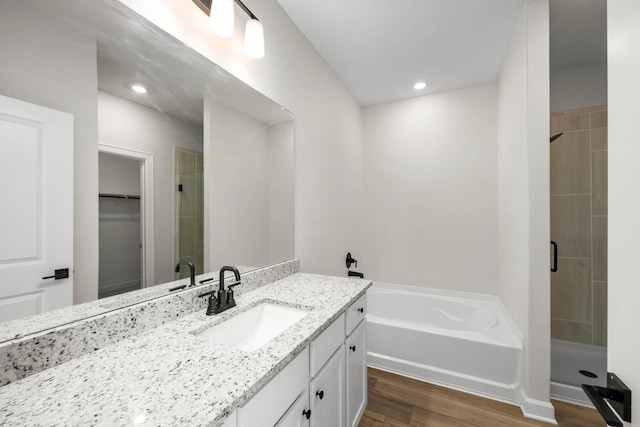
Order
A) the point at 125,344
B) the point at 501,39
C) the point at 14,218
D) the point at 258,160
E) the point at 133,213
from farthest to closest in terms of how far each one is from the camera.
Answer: the point at 501,39 < the point at 258,160 < the point at 133,213 < the point at 125,344 < the point at 14,218

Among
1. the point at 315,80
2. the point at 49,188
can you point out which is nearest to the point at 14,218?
the point at 49,188

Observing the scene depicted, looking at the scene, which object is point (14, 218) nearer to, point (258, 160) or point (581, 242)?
point (258, 160)

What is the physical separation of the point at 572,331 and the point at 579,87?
2.28 m

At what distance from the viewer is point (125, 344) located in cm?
81

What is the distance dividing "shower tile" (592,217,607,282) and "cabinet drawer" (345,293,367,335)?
231 centimetres

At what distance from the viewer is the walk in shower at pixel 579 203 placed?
7.25 ft

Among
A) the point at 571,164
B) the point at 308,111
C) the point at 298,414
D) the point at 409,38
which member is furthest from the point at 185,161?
the point at 571,164

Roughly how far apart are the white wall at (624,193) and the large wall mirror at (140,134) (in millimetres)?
1377

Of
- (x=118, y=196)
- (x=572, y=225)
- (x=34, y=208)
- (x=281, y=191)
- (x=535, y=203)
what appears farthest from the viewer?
(x=572, y=225)

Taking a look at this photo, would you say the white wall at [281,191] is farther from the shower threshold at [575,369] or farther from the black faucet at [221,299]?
the shower threshold at [575,369]

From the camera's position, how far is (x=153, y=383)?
24.3 inches

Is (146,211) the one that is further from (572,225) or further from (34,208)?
(572,225)

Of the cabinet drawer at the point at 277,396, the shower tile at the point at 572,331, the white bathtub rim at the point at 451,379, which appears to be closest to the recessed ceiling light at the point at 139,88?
the cabinet drawer at the point at 277,396

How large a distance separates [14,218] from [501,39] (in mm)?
2933
